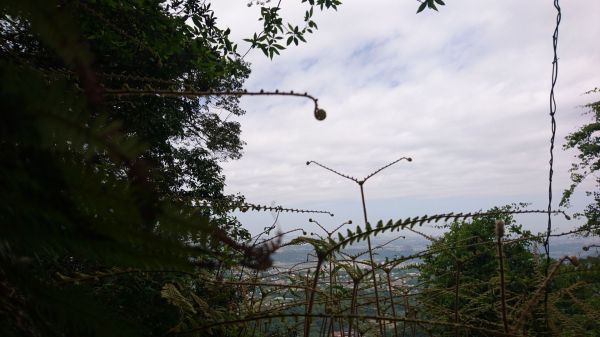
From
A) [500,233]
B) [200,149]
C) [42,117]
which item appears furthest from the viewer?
[200,149]

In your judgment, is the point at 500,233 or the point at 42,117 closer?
the point at 42,117

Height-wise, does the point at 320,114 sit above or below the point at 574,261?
above

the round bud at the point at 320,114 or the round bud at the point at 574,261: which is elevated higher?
the round bud at the point at 320,114

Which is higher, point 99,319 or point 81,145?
point 81,145

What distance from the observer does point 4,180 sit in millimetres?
276

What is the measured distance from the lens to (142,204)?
294 millimetres

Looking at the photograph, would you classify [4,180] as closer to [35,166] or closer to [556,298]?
[35,166]

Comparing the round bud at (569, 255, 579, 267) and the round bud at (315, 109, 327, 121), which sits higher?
the round bud at (315, 109, 327, 121)

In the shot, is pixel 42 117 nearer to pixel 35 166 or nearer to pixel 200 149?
pixel 35 166

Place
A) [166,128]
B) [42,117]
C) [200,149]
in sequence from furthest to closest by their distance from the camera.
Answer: [200,149] < [166,128] < [42,117]

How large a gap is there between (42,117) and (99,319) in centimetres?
20

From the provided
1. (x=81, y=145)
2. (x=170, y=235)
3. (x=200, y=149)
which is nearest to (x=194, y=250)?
(x=170, y=235)

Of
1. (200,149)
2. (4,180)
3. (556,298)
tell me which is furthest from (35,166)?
(200,149)

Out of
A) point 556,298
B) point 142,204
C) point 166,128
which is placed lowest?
point 556,298
